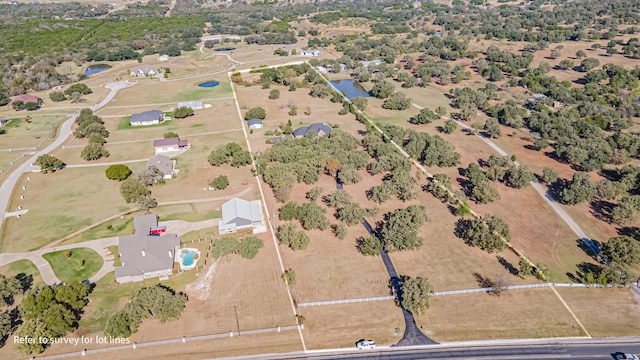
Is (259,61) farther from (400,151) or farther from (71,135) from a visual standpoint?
(400,151)

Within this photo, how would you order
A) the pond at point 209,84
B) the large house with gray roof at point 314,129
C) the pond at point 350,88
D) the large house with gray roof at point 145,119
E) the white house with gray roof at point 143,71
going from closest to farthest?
the large house with gray roof at point 314,129 < the large house with gray roof at point 145,119 < the pond at point 350,88 < the pond at point 209,84 < the white house with gray roof at point 143,71

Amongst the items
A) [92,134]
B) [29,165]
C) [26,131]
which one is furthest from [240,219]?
[26,131]

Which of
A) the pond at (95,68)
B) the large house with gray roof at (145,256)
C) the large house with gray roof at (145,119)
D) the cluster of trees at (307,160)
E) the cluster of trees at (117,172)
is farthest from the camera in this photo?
the pond at (95,68)

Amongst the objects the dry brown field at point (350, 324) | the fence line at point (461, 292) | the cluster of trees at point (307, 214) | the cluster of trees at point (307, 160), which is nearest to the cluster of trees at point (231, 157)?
the cluster of trees at point (307, 160)

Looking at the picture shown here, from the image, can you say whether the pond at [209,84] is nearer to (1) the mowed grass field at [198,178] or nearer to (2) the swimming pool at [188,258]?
(1) the mowed grass field at [198,178]

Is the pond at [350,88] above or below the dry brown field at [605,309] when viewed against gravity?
below

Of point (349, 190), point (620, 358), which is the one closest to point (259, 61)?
point (349, 190)

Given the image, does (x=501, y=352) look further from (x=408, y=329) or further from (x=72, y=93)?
(x=72, y=93)
